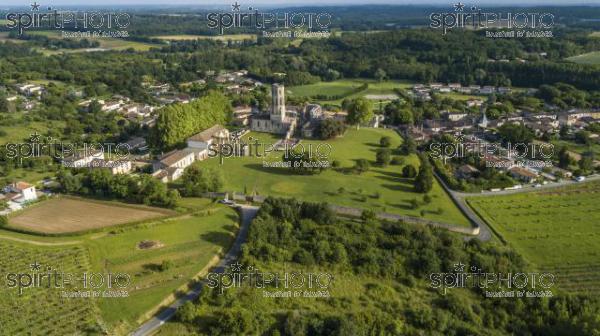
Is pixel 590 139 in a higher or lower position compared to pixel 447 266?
higher

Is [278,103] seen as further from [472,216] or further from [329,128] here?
[472,216]

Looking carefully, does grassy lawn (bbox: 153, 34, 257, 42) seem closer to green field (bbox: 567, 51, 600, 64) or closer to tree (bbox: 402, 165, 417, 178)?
green field (bbox: 567, 51, 600, 64)

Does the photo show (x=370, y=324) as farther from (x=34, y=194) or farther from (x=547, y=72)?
(x=547, y=72)

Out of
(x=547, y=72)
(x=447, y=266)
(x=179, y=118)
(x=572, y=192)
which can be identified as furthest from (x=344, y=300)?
(x=547, y=72)

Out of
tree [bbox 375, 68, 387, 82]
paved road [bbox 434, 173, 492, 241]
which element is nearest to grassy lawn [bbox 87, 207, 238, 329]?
paved road [bbox 434, 173, 492, 241]

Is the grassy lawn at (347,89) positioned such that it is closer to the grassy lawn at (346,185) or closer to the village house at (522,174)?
the grassy lawn at (346,185)

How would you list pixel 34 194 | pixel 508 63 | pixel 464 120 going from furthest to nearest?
pixel 508 63
pixel 464 120
pixel 34 194
